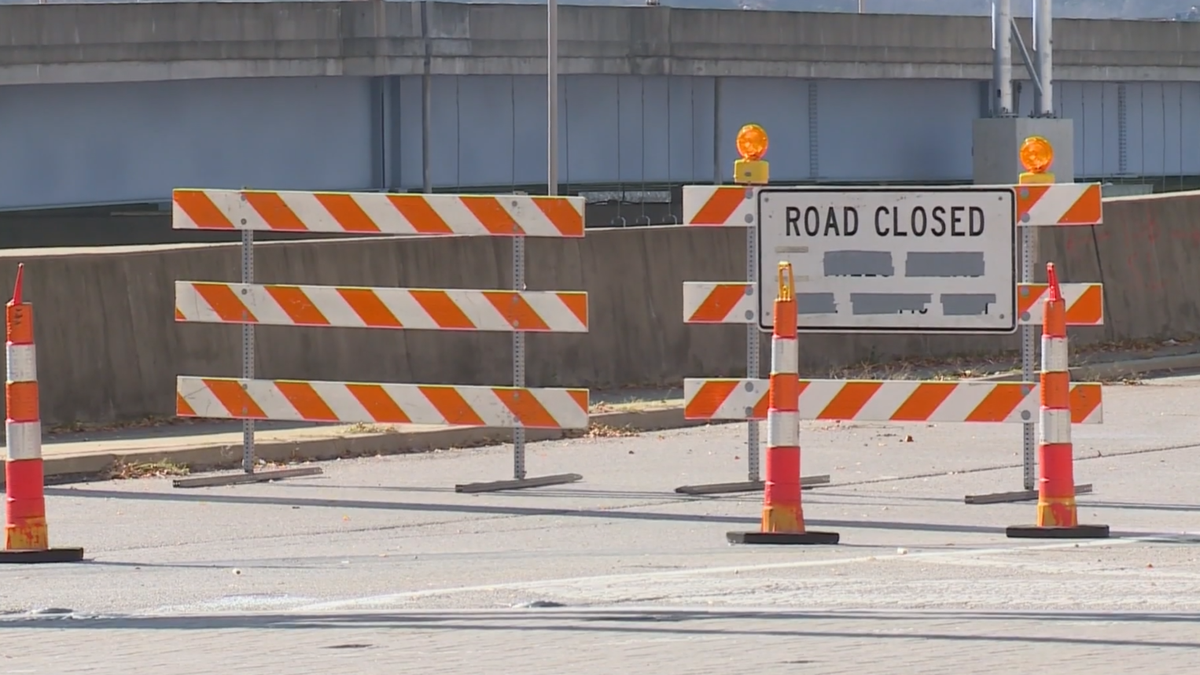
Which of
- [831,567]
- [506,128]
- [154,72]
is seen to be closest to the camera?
[831,567]

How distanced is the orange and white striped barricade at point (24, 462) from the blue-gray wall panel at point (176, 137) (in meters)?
22.1

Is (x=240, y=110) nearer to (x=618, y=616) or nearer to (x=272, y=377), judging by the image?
(x=272, y=377)

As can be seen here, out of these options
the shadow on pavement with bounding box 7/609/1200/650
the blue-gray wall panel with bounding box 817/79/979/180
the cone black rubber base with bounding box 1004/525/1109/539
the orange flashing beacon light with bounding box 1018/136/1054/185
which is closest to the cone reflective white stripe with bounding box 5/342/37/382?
the shadow on pavement with bounding box 7/609/1200/650

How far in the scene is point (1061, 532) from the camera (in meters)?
10.7

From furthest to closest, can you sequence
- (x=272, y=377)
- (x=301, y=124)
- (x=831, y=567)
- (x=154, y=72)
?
1. (x=301, y=124)
2. (x=154, y=72)
3. (x=272, y=377)
4. (x=831, y=567)

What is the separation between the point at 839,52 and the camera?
42156 mm

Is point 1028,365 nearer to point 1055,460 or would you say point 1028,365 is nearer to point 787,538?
point 1055,460

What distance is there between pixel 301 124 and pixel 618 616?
27800 mm

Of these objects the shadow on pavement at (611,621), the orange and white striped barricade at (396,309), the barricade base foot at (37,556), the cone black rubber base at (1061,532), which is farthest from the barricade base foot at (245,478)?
the cone black rubber base at (1061,532)

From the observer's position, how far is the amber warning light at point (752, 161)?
13.1m

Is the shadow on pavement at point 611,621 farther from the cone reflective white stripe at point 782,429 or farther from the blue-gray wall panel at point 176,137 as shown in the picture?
the blue-gray wall panel at point 176,137

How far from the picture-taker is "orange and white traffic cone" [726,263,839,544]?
34.5 feet

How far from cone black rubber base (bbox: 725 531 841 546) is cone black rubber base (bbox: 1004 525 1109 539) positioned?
0.93 m

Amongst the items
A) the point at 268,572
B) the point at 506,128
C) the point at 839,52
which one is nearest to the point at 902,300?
the point at 268,572
